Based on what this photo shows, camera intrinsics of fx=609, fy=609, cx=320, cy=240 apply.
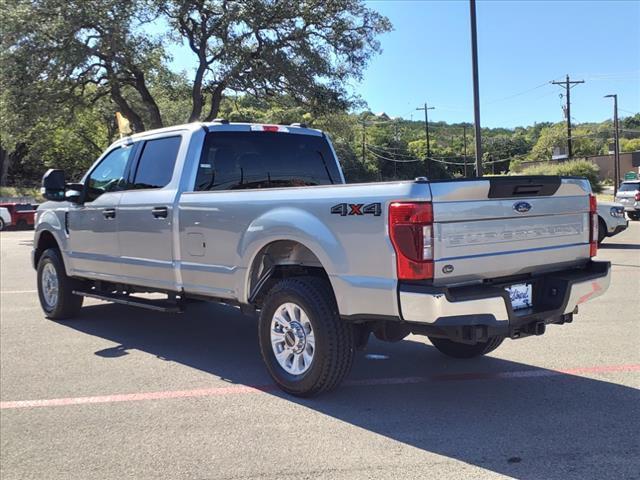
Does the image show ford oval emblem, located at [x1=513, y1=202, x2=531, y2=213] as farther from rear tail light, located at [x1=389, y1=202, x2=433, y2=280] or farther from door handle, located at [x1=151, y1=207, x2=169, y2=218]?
door handle, located at [x1=151, y1=207, x2=169, y2=218]

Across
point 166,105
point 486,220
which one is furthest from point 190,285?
point 166,105

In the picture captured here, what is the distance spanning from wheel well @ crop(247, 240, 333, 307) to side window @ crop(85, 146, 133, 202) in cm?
230

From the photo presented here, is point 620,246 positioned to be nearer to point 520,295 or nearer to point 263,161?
point 263,161

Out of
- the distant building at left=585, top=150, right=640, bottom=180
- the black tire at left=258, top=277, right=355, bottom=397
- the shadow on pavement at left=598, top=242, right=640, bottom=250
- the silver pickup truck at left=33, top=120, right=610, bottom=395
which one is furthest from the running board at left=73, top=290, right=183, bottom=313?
the distant building at left=585, top=150, right=640, bottom=180

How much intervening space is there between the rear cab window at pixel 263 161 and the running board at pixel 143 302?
1.15 m

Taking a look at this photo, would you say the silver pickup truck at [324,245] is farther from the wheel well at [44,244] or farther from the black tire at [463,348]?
the wheel well at [44,244]

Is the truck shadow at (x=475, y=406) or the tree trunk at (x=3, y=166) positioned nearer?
the truck shadow at (x=475, y=406)

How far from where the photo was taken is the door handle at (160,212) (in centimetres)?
557

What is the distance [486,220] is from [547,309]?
2.83 feet

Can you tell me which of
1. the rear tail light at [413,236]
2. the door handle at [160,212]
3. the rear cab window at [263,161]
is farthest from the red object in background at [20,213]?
the rear tail light at [413,236]

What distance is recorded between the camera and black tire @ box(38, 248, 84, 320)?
289 inches

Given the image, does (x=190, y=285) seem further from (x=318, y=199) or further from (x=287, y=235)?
(x=318, y=199)

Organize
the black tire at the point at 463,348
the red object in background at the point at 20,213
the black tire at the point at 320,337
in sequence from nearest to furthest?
1. the black tire at the point at 320,337
2. the black tire at the point at 463,348
3. the red object in background at the point at 20,213

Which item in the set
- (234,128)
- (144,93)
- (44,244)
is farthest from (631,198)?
(44,244)
